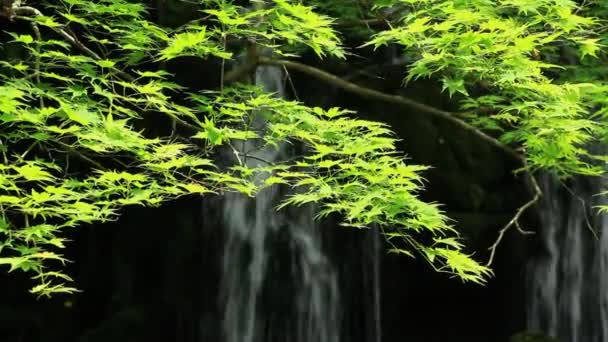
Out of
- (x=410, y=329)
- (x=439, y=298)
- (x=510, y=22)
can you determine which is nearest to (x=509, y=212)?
(x=439, y=298)

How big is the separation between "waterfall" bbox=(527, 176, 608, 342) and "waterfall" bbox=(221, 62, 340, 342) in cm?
302

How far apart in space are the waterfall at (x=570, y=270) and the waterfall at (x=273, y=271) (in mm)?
3021

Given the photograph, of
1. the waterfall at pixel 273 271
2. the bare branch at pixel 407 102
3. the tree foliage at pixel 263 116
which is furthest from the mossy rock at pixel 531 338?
the tree foliage at pixel 263 116

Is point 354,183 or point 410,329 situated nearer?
point 354,183

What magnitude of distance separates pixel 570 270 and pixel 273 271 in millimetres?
4178

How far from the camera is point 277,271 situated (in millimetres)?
7727

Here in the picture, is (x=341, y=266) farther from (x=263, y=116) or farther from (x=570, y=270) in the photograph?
(x=263, y=116)

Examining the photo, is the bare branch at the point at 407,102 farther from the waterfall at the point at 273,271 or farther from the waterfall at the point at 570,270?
the waterfall at the point at 570,270

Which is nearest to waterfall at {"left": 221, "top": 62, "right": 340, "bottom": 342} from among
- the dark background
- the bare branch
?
the dark background

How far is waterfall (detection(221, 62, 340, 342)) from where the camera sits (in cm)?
748

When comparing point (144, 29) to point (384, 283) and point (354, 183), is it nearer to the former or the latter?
point (354, 183)

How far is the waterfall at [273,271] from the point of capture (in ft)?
24.6

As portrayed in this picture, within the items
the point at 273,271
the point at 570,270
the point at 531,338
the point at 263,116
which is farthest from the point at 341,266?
the point at 263,116

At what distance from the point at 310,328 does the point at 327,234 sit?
3.96ft
